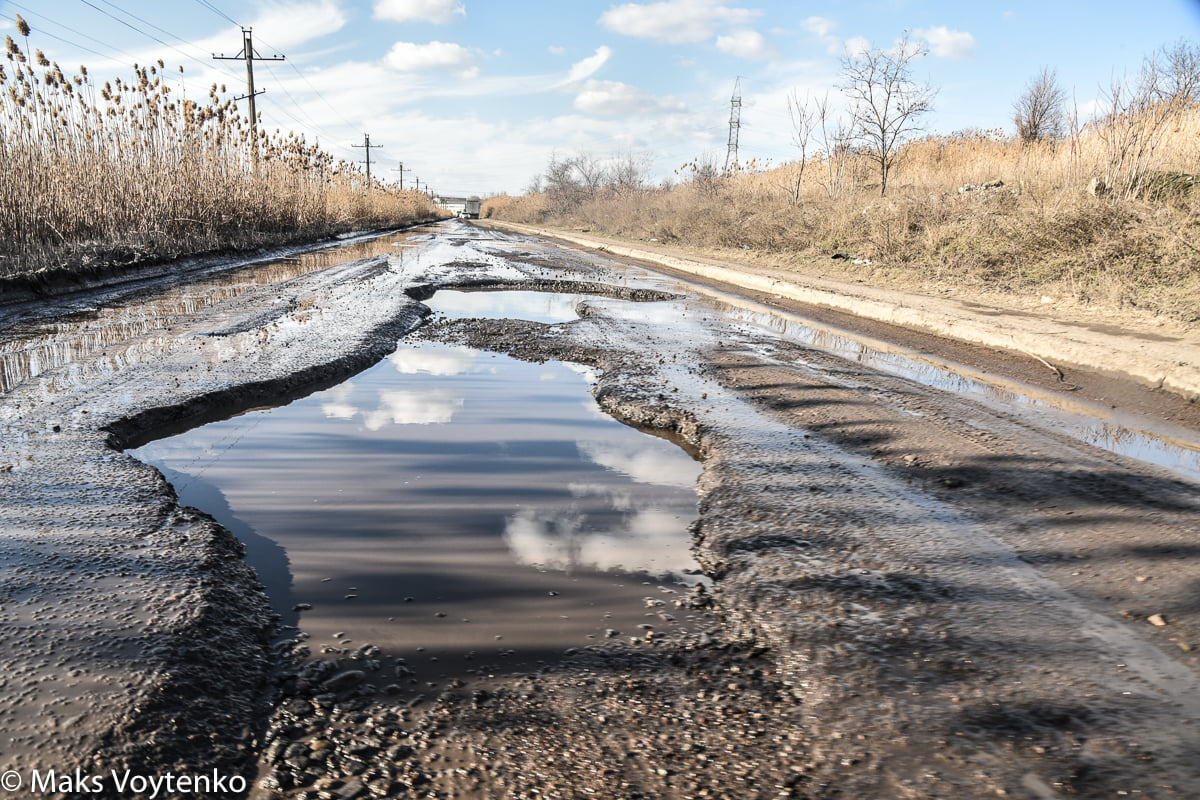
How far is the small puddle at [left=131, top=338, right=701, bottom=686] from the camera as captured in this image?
2.17 m

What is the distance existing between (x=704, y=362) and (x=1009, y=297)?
6604 millimetres

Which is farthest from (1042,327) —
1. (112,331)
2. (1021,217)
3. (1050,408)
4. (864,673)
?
(112,331)

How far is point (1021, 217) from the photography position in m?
12.1

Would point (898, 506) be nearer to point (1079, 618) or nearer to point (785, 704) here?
point (1079, 618)

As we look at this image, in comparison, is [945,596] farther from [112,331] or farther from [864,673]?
[112,331]

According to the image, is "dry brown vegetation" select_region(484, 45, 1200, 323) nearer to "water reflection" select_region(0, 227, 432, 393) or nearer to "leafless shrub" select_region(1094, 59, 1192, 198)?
"leafless shrub" select_region(1094, 59, 1192, 198)

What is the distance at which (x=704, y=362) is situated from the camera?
20.0 ft

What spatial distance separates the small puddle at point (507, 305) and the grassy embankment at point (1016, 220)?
6324 mm

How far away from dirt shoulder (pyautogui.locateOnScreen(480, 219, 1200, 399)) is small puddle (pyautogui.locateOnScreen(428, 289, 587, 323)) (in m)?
4.09

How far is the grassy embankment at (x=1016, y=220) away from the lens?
31.8 ft

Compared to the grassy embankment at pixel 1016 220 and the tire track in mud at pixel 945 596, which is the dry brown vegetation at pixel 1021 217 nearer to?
the grassy embankment at pixel 1016 220

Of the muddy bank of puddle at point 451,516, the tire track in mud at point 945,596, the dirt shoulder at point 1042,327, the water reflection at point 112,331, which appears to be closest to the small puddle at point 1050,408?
the tire track in mud at point 945,596

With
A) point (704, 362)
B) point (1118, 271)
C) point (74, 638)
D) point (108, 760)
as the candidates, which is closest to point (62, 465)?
point (74, 638)

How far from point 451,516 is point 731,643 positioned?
138cm
